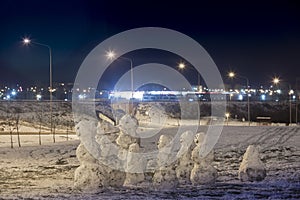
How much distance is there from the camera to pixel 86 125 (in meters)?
17.5

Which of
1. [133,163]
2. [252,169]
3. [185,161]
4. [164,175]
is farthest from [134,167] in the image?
[252,169]

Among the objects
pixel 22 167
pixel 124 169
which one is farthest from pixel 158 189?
pixel 22 167

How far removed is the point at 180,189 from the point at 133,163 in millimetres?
1899

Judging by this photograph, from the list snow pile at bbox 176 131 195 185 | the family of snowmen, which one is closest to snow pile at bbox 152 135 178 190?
the family of snowmen

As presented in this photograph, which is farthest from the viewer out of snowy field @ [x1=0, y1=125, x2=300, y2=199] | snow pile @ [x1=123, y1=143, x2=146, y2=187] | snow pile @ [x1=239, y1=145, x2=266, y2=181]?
snow pile @ [x1=239, y1=145, x2=266, y2=181]

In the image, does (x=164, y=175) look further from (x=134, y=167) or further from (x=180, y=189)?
(x=134, y=167)

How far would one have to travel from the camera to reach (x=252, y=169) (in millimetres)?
18500

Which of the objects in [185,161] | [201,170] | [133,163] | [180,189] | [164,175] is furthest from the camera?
[185,161]

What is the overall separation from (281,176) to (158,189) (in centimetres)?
536

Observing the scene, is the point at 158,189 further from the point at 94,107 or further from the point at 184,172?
the point at 94,107

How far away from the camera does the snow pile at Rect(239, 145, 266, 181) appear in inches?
722

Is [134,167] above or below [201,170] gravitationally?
above

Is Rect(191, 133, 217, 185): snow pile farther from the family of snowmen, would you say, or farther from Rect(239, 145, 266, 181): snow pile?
Rect(239, 145, 266, 181): snow pile

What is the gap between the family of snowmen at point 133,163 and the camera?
1720 cm
